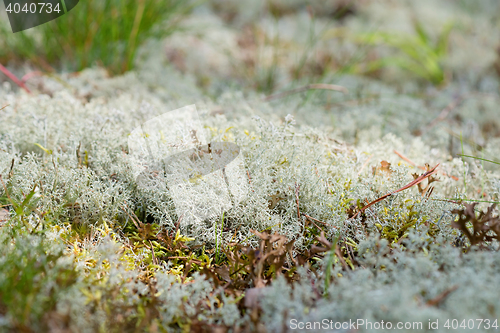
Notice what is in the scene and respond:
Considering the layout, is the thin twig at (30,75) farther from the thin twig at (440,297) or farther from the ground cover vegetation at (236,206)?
the thin twig at (440,297)

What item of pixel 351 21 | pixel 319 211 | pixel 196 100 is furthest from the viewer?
pixel 351 21

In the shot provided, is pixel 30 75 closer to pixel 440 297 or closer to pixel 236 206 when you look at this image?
pixel 236 206

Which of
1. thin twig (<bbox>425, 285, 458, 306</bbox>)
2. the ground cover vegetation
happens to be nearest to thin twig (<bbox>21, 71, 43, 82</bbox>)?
the ground cover vegetation

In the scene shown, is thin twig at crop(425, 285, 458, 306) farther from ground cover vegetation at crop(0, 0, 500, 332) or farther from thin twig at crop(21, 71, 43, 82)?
thin twig at crop(21, 71, 43, 82)

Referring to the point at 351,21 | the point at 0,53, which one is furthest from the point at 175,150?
the point at 351,21

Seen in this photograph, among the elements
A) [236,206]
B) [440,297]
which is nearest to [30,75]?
[236,206]

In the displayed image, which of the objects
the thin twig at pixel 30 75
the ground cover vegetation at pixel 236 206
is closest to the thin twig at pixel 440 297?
the ground cover vegetation at pixel 236 206

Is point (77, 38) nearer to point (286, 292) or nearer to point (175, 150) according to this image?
point (175, 150)

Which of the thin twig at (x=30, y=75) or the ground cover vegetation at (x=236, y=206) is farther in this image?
the thin twig at (x=30, y=75)
